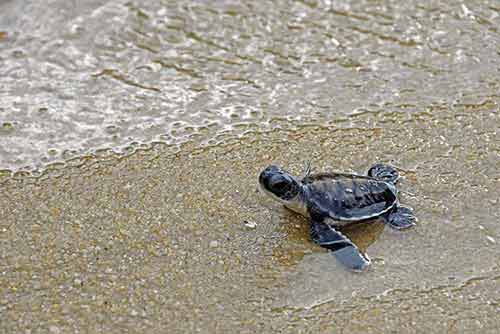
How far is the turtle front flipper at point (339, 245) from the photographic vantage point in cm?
326

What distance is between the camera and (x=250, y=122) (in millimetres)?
4324

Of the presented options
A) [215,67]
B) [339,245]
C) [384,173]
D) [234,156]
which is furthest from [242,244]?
[215,67]

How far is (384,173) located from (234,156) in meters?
0.81

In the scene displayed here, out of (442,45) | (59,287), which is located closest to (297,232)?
(59,287)

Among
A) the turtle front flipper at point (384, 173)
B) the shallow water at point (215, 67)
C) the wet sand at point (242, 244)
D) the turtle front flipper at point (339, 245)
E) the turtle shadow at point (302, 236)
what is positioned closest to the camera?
the wet sand at point (242, 244)

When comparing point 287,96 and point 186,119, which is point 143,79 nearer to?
point 186,119

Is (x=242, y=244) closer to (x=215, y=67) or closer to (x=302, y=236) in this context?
(x=302, y=236)

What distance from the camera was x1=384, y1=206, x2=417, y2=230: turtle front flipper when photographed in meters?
3.48

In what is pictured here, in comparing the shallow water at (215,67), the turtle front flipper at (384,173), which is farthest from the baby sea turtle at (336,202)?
the shallow water at (215,67)

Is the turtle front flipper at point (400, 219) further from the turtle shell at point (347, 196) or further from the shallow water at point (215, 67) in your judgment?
the shallow water at point (215, 67)

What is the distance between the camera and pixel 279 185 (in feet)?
11.0

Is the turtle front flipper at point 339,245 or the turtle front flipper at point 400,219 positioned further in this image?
the turtle front flipper at point 400,219

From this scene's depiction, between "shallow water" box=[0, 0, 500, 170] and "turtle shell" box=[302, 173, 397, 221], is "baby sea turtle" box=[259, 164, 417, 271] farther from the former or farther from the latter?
"shallow water" box=[0, 0, 500, 170]

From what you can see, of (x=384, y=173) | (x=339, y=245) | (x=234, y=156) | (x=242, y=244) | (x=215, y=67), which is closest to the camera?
(x=339, y=245)
